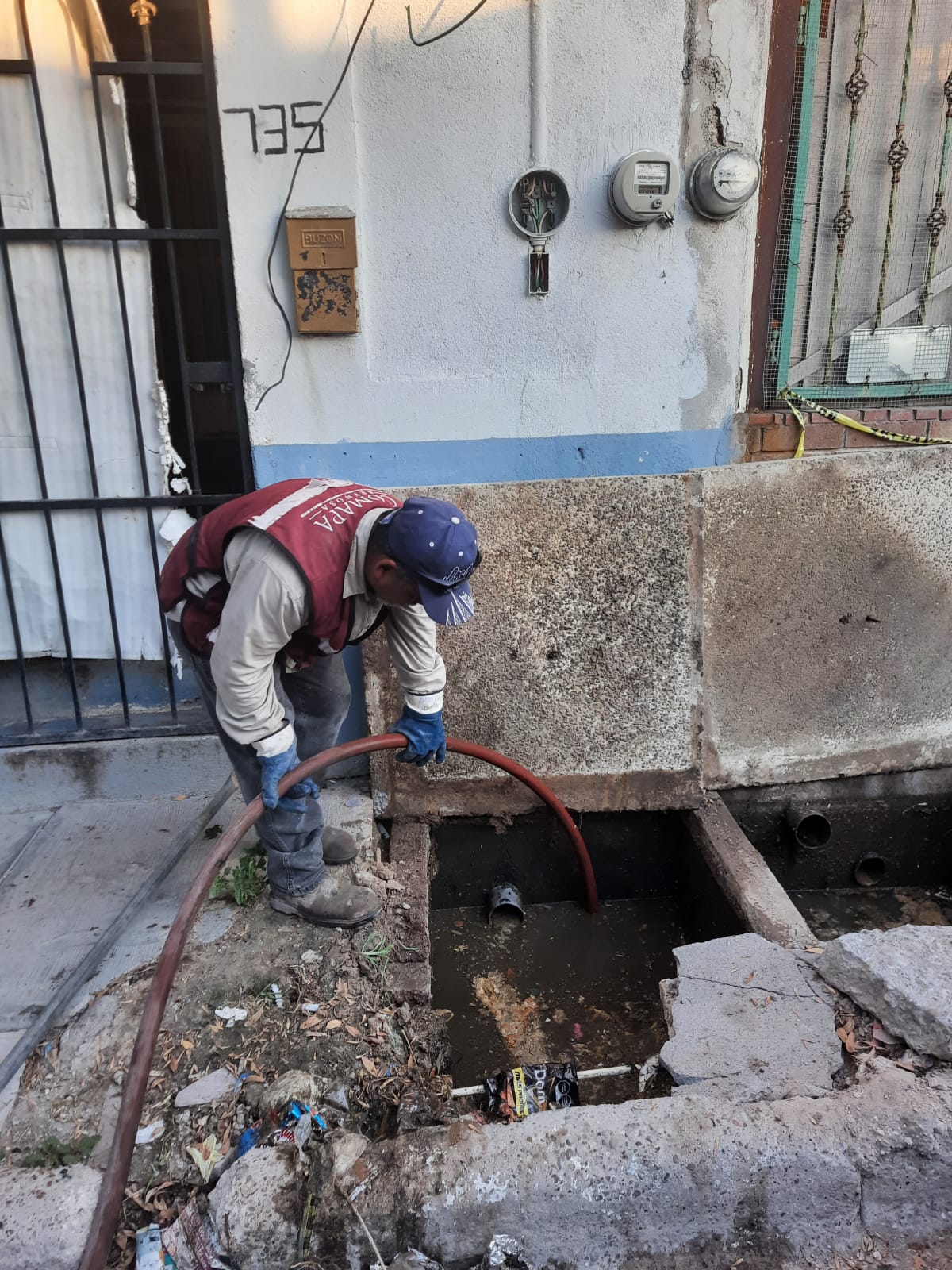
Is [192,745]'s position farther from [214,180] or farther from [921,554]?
[921,554]

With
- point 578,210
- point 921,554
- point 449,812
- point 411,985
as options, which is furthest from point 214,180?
point 921,554

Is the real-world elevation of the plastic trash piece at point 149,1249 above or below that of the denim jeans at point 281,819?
below

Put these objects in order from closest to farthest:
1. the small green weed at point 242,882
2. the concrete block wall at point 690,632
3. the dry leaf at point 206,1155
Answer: the dry leaf at point 206,1155
the small green weed at point 242,882
the concrete block wall at point 690,632

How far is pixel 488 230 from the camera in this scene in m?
3.17

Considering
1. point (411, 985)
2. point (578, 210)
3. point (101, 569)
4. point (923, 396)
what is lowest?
point (411, 985)

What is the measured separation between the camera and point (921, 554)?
3492mm

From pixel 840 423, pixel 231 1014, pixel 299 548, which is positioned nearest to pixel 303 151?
pixel 299 548

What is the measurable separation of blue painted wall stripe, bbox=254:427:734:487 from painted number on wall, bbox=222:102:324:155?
107 centimetres

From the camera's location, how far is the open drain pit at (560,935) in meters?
2.91

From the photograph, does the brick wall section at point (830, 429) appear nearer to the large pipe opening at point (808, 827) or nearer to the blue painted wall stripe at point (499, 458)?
the blue painted wall stripe at point (499, 458)

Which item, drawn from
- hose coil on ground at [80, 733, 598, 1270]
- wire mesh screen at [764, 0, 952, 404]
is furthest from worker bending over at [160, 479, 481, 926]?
wire mesh screen at [764, 0, 952, 404]

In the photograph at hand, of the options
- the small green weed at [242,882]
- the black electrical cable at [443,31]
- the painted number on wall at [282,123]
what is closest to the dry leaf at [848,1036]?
the small green weed at [242,882]

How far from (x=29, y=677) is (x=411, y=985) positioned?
2482mm

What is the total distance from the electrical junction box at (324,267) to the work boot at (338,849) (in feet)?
6.38
